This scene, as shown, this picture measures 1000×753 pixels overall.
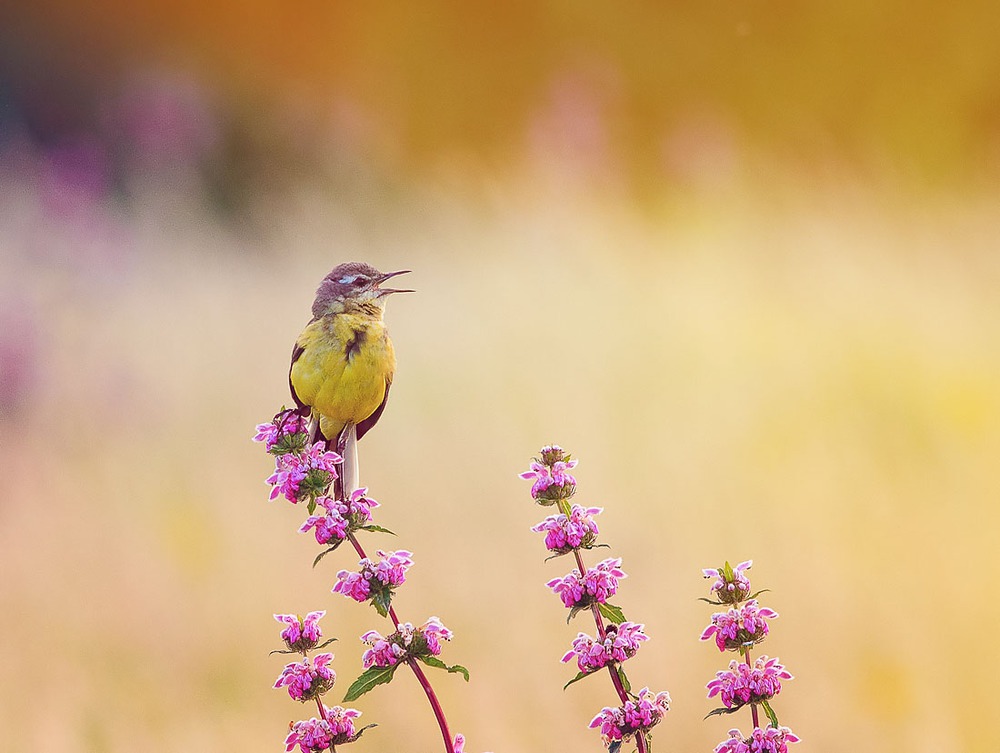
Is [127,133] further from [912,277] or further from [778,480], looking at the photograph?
[912,277]

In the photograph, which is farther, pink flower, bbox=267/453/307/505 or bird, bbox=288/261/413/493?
bird, bbox=288/261/413/493

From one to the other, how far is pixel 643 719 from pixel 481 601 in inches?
37.1

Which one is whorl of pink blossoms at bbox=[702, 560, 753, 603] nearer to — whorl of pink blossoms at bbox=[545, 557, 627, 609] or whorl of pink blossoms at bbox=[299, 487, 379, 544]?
whorl of pink blossoms at bbox=[545, 557, 627, 609]

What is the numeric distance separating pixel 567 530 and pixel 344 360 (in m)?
0.32

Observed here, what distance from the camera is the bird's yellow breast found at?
1.03 meters

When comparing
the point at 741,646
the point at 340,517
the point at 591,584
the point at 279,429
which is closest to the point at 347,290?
the point at 279,429

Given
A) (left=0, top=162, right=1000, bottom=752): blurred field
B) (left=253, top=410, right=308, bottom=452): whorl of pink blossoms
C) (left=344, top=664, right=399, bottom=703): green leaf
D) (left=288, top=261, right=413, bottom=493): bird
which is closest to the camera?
(left=344, top=664, right=399, bottom=703): green leaf

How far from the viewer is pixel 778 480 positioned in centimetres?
195

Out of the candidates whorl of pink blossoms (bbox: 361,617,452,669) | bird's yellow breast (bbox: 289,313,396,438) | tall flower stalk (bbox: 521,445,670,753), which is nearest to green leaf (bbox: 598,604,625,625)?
tall flower stalk (bbox: 521,445,670,753)

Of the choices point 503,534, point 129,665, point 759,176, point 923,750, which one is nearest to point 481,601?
point 503,534

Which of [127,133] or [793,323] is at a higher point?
[127,133]

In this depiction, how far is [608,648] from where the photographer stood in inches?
32.6

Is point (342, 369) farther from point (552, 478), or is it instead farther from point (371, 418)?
point (552, 478)

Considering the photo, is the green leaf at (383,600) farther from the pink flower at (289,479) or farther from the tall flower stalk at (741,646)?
the tall flower stalk at (741,646)
